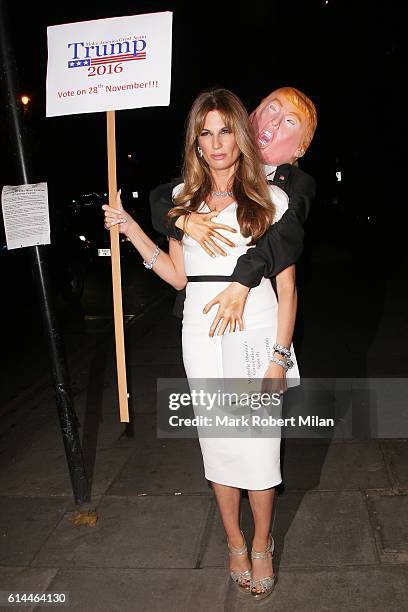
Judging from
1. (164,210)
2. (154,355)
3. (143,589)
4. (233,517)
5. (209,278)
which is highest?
(164,210)

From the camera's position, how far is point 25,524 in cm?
341

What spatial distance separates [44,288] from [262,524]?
1.66m

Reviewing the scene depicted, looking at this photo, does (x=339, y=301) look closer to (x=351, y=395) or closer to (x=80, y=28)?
(x=351, y=395)

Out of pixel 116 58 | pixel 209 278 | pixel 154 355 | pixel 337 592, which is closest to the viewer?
pixel 209 278

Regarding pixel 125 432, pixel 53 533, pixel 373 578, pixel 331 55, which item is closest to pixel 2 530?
pixel 53 533

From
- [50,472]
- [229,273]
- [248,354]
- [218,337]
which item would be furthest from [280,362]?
[50,472]

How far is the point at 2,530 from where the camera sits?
3.37 metres

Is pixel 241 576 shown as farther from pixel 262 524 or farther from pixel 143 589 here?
pixel 143 589

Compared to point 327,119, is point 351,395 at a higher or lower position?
lower

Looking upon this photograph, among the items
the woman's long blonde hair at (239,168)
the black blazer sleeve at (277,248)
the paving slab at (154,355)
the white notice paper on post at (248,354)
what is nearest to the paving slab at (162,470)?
the white notice paper on post at (248,354)

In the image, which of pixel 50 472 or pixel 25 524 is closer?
pixel 25 524

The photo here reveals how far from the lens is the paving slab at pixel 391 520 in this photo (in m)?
2.85

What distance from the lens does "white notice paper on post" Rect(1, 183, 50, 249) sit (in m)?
3.07

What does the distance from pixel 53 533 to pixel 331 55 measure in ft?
127
